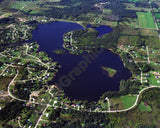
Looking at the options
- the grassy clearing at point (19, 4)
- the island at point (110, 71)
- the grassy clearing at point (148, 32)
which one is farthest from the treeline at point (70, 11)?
the island at point (110, 71)

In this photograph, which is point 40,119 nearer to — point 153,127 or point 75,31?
point 153,127

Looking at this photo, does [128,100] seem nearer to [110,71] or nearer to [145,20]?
[110,71]

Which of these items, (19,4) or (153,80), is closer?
(153,80)

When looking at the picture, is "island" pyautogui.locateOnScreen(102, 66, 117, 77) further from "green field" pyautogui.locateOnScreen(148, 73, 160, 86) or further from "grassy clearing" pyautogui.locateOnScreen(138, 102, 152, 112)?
"grassy clearing" pyautogui.locateOnScreen(138, 102, 152, 112)

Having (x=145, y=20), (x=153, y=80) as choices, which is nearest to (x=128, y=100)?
(x=153, y=80)

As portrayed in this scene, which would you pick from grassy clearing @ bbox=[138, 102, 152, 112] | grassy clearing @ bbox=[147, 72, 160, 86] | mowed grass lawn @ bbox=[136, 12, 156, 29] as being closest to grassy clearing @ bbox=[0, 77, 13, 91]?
grassy clearing @ bbox=[138, 102, 152, 112]

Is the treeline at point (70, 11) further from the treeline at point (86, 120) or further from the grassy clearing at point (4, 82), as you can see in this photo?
the treeline at point (86, 120)
